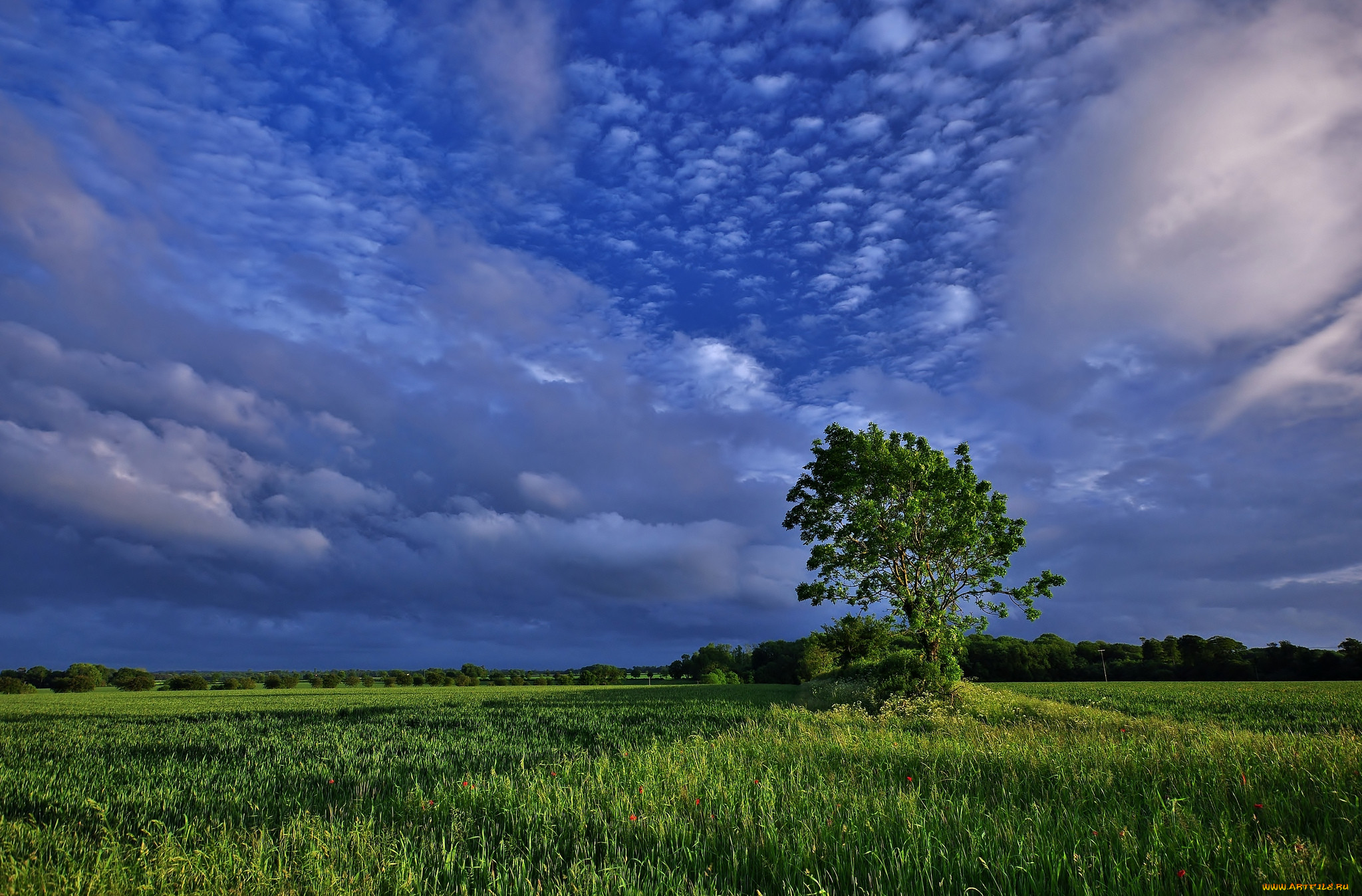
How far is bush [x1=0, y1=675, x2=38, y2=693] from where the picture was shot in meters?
73.7

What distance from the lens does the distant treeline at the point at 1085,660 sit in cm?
7369

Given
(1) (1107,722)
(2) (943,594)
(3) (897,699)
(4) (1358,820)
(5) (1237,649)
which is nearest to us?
(4) (1358,820)

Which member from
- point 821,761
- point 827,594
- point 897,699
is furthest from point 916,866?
point 827,594

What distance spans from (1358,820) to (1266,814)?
0.68 metres

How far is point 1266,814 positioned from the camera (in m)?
6.06

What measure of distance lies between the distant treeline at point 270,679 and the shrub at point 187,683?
0.28 feet

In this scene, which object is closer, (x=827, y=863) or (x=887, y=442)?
(x=827, y=863)

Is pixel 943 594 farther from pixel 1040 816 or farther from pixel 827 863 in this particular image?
pixel 827 863

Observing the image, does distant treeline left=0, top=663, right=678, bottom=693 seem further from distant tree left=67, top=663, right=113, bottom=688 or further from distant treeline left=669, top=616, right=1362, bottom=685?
distant treeline left=669, top=616, right=1362, bottom=685

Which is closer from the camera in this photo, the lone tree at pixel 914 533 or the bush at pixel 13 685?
the lone tree at pixel 914 533

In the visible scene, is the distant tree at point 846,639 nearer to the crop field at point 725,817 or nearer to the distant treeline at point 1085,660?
the distant treeline at point 1085,660

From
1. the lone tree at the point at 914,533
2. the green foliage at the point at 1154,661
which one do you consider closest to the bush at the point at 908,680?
the lone tree at the point at 914,533

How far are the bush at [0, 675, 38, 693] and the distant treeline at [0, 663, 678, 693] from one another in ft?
0.23

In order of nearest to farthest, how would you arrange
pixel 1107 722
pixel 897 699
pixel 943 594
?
pixel 1107 722 < pixel 897 699 < pixel 943 594
